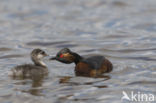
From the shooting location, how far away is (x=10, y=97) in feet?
26.8

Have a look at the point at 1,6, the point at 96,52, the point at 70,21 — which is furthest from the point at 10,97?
the point at 1,6

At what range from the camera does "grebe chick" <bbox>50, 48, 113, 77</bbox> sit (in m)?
9.80

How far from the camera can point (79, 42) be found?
1354 cm

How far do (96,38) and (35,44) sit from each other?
200cm

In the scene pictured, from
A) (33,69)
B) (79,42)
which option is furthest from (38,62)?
(79,42)

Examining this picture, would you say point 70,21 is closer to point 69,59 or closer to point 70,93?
point 69,59

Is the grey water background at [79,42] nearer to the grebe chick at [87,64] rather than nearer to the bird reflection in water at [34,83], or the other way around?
the bird reflection in water at [34,83]

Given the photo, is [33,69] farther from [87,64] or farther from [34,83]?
[87,64]

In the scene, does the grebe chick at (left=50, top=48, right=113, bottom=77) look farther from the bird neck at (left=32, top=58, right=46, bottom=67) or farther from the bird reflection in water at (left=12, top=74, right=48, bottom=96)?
the bird reflection in water at (left=12, top=74, right=48, bottom=96)

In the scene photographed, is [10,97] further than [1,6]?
No

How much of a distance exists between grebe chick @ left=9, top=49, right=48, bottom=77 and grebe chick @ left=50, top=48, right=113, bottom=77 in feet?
1.45

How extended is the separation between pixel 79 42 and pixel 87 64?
3695 mm

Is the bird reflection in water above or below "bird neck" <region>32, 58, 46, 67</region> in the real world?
below

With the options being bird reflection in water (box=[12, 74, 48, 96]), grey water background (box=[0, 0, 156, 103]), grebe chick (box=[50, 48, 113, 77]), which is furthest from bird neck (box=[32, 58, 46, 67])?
bird reflection in water (box=[12, 74, 48, 96])
